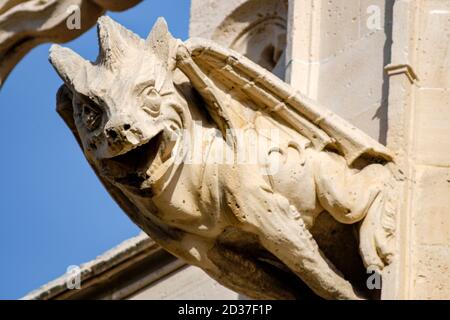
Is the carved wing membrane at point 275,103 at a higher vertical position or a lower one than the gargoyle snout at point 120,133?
higher

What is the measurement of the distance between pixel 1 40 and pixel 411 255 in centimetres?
253

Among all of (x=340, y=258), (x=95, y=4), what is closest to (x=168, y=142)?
(x=340, y=258)

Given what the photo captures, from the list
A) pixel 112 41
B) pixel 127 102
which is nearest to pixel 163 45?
pixel 112 41

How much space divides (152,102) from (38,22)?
7.34 ft

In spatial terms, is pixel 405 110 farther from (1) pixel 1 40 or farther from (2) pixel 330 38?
(1) pixel 1 40

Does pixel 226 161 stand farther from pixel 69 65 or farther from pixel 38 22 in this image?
pixel 38 22

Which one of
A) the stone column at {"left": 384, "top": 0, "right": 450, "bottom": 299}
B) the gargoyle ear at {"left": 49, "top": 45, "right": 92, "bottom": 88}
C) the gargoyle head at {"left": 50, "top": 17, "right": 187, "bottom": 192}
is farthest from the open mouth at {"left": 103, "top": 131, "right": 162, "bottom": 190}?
the stone column at {"left": 384, "top": 0, "right": 450, "bottom": 299}

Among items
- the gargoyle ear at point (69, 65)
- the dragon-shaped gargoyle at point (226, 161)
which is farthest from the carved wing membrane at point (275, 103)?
the gargoyle ear at point (69, 65)

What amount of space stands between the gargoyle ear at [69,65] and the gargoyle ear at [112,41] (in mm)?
73

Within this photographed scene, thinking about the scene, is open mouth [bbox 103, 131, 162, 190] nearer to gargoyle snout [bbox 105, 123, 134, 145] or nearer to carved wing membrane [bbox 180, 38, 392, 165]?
gargoyle snout [bbox 105, 123, 134, 145]

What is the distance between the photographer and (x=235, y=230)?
26.2 feet

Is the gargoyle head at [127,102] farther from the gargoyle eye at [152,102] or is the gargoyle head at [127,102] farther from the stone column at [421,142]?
the stone column at [421,142]

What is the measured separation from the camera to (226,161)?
788 centimetres

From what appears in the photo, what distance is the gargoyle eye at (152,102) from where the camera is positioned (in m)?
7.76
